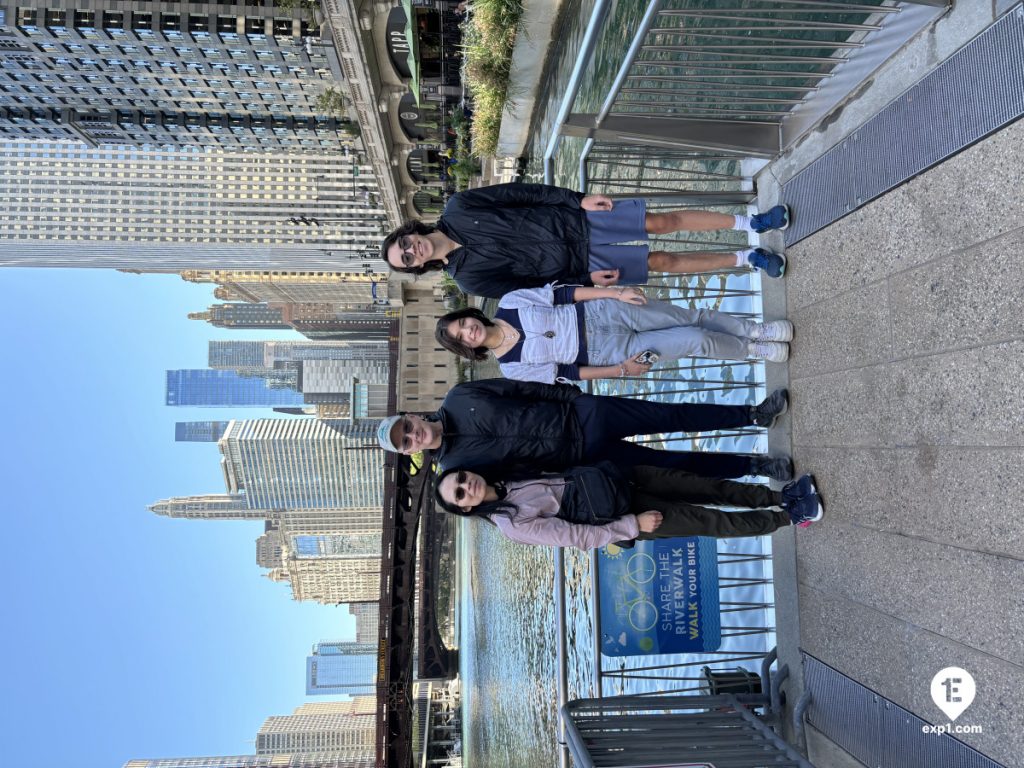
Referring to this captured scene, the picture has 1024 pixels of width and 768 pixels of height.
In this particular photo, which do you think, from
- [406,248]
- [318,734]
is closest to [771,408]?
[406,248]

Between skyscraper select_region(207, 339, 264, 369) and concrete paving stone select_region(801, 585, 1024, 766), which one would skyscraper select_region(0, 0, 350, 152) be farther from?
skyscraper select_region(207, 339, 264, 369)

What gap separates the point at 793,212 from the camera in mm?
4402

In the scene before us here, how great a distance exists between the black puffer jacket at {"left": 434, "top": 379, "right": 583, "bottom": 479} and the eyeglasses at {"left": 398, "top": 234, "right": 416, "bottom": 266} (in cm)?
91

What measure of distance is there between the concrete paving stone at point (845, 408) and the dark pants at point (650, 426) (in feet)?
1.31

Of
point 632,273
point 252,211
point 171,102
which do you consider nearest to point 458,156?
point 632,273

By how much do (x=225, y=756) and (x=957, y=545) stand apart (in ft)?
563

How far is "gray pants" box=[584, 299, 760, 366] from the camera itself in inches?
173

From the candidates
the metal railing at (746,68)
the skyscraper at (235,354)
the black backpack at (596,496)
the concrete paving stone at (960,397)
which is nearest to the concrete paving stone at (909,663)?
the concrete paving stone at (960,397)

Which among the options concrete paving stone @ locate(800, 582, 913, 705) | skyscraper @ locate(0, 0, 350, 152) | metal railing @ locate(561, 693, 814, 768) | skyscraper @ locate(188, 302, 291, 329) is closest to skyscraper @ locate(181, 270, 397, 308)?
skyscraper @ locate(0, 0, 350, 152)

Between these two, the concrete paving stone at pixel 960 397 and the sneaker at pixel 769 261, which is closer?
the concrete paving stone at pixel 960 397

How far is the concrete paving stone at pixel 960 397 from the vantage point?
2.72 meters

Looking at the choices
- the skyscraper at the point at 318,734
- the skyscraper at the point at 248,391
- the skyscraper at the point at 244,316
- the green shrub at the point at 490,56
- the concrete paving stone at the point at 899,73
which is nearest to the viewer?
the concrete paving stone at the point at 899,73

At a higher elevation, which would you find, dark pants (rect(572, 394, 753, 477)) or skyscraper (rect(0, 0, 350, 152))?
skyscraper (rect(0, 0, 350, 152))

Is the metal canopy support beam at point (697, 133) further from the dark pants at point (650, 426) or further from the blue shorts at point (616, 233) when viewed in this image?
the dark pants at point (650, 426)
